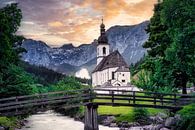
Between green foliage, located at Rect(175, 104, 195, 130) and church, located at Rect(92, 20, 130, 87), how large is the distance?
85997 mm

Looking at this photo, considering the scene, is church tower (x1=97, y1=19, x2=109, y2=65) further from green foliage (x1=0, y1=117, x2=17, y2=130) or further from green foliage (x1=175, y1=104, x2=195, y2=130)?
green foliage (x1=175, y1=104, x2=195, y2=130)

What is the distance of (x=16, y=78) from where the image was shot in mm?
47969

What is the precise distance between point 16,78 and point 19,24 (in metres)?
7.04

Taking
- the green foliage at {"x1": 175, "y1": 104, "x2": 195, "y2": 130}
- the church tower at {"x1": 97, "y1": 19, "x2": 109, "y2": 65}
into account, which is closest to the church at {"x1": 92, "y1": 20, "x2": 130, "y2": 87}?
the church tower at {"x1": 97, "y1": 19, "x2": 109, "y2": 65}

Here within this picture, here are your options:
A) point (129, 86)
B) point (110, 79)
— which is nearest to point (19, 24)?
point (129, 86)

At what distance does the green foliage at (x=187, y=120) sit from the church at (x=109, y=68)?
85997 mm

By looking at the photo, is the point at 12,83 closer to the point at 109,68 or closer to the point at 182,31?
the point at 182,31

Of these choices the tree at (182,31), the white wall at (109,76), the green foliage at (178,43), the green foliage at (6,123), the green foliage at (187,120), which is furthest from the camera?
the white wall at (109,76)

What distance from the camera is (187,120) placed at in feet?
112

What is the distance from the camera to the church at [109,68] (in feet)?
424

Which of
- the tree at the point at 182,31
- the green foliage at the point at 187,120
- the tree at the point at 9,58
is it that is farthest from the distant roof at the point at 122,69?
the green foliage at the point at 187,120

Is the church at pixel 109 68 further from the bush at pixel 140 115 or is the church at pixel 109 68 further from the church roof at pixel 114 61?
the bush at pixel 140 115

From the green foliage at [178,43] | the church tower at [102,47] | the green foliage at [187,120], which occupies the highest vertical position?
the church tower at [102,47]

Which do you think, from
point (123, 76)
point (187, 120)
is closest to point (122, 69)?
point (123, 76)
